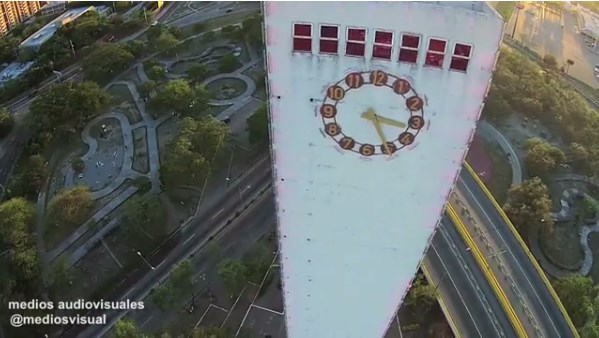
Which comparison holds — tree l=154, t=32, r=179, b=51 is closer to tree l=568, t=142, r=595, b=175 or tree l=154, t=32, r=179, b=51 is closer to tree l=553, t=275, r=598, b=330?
tree l=568, t=142, r=595, b=175

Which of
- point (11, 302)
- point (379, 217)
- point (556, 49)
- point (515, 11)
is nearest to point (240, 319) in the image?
point (11, 302)

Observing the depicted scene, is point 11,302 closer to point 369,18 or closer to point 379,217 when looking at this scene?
point 379,217

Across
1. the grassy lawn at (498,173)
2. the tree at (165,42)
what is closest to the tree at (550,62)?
the grassy lawn at (498,173)

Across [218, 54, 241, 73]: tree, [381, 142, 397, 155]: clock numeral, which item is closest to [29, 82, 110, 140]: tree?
[218, 54, 241, 73]: tree

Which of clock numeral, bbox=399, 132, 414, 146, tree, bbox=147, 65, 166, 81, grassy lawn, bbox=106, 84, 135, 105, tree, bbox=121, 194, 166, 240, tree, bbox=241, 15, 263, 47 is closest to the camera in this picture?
clock numeral, bbox=399, 132, 414, 146

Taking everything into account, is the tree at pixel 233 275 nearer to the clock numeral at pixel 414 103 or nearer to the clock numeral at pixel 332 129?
the clock numeral at pixel 332 129

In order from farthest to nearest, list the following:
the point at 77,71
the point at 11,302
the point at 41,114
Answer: the point at 77,71, the point at 41,114, the point at 11,302

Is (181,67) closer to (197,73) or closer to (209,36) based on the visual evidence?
(197,73)
